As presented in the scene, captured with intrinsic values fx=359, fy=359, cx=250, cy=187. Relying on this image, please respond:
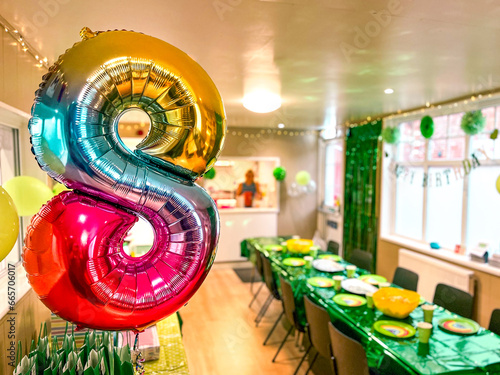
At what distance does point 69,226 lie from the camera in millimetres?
752

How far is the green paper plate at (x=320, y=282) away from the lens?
309 centimetres

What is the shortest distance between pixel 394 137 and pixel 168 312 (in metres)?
4.27

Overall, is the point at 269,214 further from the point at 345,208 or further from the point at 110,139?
the point at 110,139

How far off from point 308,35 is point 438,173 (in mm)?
3150

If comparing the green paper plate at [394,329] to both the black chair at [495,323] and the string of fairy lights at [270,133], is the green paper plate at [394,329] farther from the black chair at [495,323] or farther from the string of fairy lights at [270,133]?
the string of fairy lights at [270,133]

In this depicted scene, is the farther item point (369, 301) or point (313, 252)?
→ point (313, 252)

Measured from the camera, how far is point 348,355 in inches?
82.6

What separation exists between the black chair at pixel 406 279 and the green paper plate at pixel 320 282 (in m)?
0.72

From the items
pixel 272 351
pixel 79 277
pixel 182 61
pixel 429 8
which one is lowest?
pixel 272 351

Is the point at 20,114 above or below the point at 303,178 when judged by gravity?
above

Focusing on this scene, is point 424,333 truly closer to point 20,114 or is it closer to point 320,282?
point 320,282

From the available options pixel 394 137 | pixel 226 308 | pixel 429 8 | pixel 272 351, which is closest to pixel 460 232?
pixel 394 137

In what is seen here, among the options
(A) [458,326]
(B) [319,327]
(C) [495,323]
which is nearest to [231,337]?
(B) [319,327]

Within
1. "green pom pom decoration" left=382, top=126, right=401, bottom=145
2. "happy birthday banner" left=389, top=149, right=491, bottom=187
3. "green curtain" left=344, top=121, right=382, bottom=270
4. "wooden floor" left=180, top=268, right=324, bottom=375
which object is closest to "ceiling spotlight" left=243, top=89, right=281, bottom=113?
"green pom pom decoration" left=382, top=126, right=401, bottom=145
